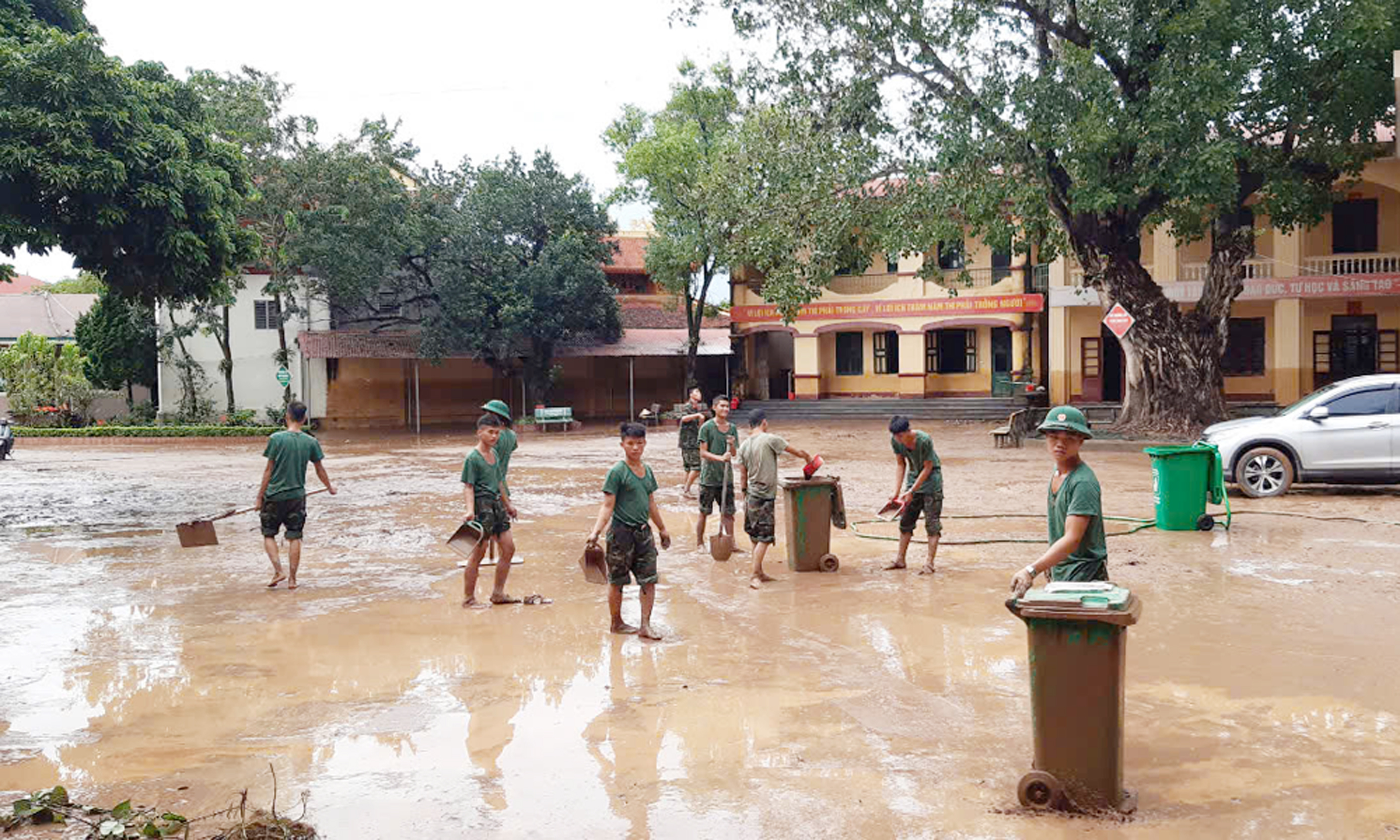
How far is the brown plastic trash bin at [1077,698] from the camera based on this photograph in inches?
167

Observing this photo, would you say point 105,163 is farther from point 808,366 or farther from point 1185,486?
point 808,366

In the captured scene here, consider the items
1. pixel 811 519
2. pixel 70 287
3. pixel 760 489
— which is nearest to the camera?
pixel 760 489

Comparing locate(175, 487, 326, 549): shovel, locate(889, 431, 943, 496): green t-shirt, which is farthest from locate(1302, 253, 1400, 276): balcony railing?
locate(175, 487, 326, 549): shovel

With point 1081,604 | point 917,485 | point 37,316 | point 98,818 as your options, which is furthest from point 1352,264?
point 37,316

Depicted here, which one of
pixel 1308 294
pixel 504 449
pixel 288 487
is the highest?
pixel 1308 294

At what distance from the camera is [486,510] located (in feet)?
28.0

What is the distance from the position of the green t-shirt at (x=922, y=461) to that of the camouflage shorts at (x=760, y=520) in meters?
1.20

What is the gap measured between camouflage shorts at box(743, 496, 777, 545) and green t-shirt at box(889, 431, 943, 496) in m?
1.20

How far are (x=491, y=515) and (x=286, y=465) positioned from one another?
2.04 metres

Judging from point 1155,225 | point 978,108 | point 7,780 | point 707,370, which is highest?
point 978,108

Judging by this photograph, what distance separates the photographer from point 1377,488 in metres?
14.6

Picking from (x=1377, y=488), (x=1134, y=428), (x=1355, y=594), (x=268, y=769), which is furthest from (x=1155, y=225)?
(x=268, y=769)

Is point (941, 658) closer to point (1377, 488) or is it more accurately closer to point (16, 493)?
point (1377, 488)

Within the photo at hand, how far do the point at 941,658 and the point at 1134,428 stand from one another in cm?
1778
